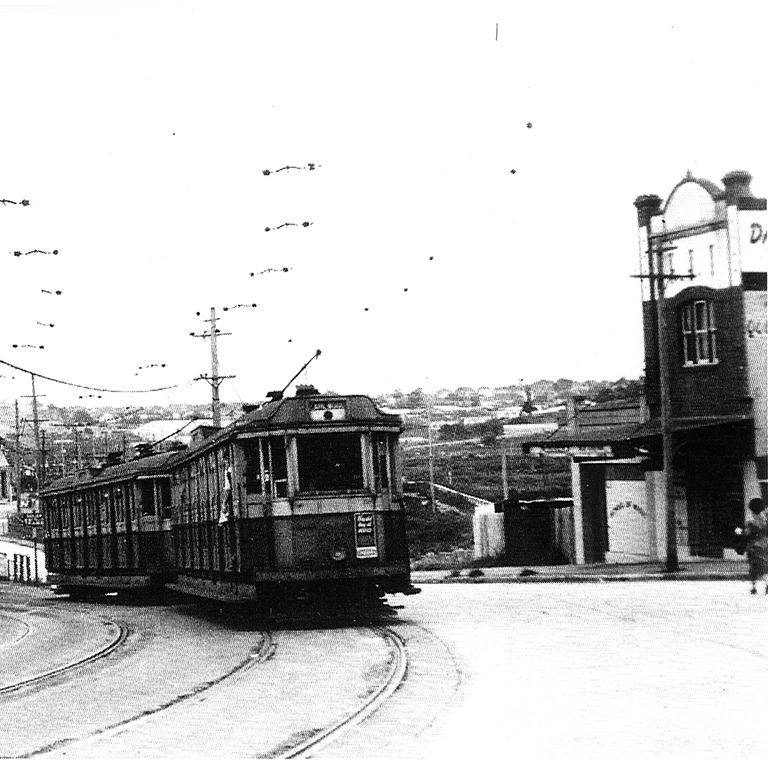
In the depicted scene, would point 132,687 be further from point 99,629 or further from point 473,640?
point 99,629

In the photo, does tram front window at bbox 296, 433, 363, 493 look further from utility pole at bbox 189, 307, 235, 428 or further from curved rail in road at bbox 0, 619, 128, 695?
utility pole at bbox 189, 307, 235, 428

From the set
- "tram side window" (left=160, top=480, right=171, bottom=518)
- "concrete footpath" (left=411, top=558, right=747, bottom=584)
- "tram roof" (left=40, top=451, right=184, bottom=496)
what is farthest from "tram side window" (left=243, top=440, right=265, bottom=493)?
"concrete footpath" (left=411, top=558, right=747, bottom=584)

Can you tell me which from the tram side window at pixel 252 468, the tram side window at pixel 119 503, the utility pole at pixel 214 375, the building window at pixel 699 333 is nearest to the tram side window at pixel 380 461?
the tram side window at pixel 252 468

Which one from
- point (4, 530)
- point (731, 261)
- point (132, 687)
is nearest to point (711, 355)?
point (731, 261)

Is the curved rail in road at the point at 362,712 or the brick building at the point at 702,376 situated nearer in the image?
the curved rail in road at the point at 362,712

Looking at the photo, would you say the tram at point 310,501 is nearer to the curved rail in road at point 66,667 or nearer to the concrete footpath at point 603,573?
the curved rail in road at point 66,667

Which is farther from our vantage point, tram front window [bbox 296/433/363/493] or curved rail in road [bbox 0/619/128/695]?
tram front window [bbox 296/433/363/493]
